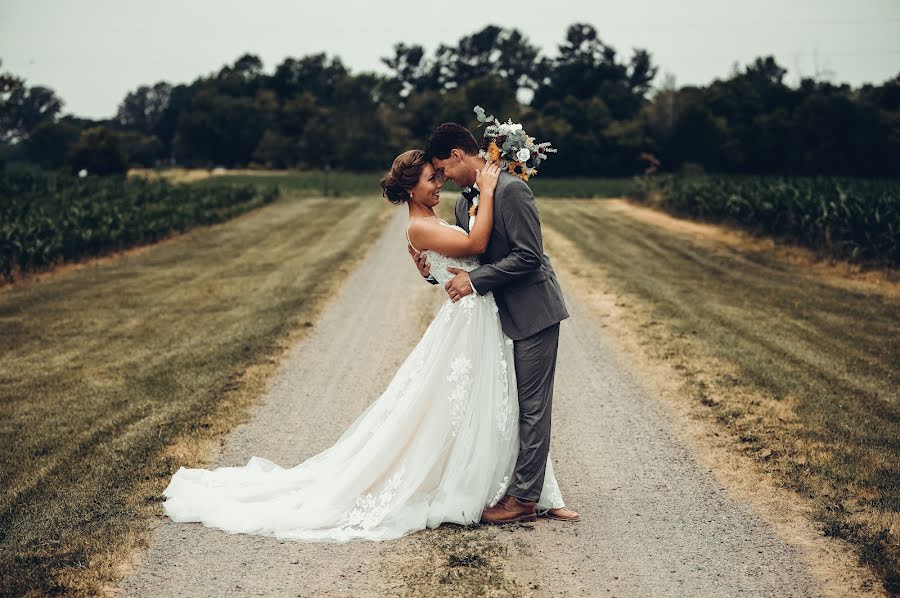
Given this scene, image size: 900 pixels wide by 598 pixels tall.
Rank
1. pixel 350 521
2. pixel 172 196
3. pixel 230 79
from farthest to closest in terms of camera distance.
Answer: pixel 230 79, pixel 172 196, pixel 350 521

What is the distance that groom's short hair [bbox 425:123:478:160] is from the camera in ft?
16.4

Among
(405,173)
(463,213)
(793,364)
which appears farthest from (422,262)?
(793,364)

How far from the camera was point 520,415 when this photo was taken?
5.25 metres

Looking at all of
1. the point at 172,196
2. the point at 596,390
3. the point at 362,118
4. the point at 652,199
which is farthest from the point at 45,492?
the point at 362,118

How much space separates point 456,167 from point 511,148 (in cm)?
35

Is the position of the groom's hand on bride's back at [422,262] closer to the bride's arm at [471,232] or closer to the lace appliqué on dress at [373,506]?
the bride's arm at [471,232]

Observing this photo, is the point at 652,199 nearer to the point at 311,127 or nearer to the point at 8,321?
the point at 8,321

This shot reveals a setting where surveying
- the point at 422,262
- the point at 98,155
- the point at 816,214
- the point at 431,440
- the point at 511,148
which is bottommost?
the point at 431,440

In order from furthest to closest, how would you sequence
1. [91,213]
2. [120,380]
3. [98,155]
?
[98,155], [91,213], [120,380]

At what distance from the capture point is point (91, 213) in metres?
24.4

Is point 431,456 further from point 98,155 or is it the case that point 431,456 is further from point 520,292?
point 98,155

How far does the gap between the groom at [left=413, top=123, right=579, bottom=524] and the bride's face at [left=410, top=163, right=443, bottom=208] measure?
0.06 meters

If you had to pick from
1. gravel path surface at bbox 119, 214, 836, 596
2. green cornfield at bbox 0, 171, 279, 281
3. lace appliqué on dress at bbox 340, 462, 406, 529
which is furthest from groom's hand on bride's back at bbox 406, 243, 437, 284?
green cornfield at bbox 0, 171, 279, 281

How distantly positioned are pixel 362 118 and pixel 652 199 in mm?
55339
